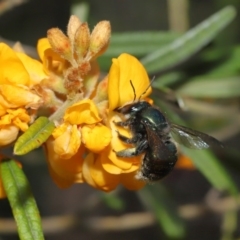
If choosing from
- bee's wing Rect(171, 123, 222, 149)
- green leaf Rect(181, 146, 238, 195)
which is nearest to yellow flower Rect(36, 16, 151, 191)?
bee's wing Rect(171, 123, 222, 149)

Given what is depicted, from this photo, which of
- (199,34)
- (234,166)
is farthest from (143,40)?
(234,166)

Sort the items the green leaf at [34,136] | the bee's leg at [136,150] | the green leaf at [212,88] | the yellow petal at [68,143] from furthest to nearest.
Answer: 1. the green leaf at [212,88]
2. the bee's leg at [136,150]
3. the yellow petal at [68,143]
4. the green leaf at [34,136]

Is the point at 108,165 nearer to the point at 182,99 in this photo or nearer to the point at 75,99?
the point at 75,99

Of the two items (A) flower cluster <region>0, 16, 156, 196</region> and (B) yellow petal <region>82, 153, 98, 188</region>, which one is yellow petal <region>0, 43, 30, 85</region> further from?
(B) yellow petal <region>82, 153, 98, 188</region>

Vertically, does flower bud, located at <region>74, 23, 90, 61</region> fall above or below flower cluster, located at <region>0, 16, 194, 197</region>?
above

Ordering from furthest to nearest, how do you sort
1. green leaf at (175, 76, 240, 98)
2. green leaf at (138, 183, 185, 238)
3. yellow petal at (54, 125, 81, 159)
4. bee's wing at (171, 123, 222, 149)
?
green leaf at (138, 183, 185, 238) < green leaf at (175, 76, 240, 98) < bee's wing at (171, 123, 222, 149) < yellow petal at (54, 125, 81, 159)

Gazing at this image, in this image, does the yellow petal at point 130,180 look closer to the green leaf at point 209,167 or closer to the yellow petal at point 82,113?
the yellow petal at point 82,113

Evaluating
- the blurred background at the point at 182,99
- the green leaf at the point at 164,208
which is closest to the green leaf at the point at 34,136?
the blurred background at the point at 182,99

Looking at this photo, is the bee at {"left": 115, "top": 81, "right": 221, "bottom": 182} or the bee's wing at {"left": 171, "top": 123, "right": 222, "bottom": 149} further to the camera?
the bee's wing at {"left": 171, "top": 123, "right": 222, "bottom": 149}
